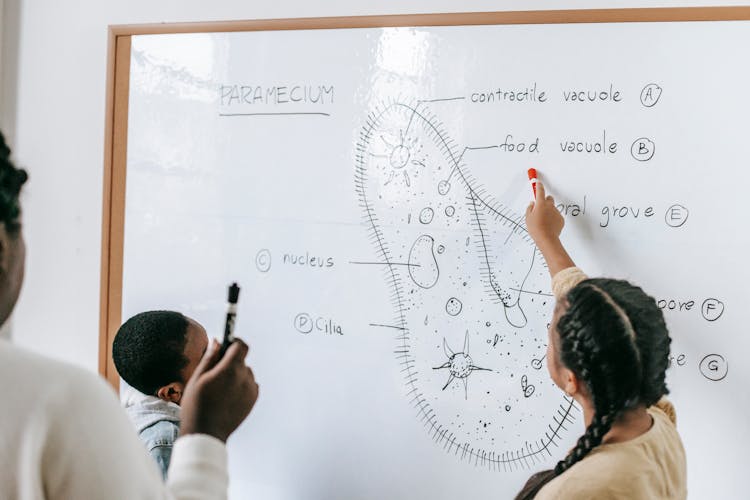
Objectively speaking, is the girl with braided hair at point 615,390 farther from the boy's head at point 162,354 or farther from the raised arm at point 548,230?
the boy's head at point 162,354

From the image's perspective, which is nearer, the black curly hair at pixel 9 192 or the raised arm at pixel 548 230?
the black curly hair at pixel 9 192

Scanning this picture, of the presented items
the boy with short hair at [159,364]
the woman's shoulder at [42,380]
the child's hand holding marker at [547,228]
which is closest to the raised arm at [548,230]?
the child's hand holding marker at [547,228]

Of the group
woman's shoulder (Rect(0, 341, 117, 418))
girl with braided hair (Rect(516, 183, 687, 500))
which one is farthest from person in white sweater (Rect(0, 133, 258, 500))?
girl with braided hair (Rect(516, 183, 687, 500))

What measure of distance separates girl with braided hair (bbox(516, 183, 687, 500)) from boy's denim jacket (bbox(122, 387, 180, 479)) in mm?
640

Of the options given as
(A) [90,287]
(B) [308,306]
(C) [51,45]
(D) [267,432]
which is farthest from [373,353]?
(C) [51,45]

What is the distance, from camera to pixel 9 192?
69 cm

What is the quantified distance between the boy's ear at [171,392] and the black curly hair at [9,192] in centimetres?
67

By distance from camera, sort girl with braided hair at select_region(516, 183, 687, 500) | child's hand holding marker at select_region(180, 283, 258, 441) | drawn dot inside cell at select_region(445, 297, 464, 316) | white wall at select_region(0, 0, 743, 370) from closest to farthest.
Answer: child's hand holding marker at select_region(180, 283, 258, 441) → girl with braided hair at select_region(516, 183, 687, 500) → drawn dot inside cell at select_region(445, 297, 464, 316) → white wall at select_region(0, 0, 743, 370)

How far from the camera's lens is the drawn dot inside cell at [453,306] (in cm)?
127

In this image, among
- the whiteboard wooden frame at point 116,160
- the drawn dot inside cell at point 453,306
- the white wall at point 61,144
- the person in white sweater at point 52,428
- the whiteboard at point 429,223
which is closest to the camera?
the person in white sweater at point 52,428

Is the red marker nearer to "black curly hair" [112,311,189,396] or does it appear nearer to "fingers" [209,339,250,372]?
"fingers" [209,339,250,372]

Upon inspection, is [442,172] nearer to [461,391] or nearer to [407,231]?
[407,231]

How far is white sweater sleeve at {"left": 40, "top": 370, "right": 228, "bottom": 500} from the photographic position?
644 mm

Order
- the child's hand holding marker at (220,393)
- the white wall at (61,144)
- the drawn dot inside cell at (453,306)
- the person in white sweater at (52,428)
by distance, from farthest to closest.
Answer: the white wall at (61,144) < the drawn dot inside cell at (453,306) < the child's hand holding marker at (220,393) < the person in white sweater at (52,428)
